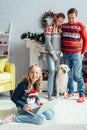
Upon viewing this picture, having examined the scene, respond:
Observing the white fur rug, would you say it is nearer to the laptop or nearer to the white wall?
the laptop

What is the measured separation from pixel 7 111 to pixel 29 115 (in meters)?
0.37

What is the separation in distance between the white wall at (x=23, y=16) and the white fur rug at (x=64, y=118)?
141cm

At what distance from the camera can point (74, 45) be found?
388 cm

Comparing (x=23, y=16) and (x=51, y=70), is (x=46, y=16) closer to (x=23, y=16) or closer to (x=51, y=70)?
(x=23, y=16)

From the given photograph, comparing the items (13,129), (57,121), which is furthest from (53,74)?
(13,129)

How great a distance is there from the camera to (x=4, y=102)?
12.6 feet

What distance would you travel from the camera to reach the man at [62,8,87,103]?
379cm

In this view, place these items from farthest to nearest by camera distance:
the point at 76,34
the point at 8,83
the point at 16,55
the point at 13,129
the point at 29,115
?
1. the point at 16,55
2. the point at 8,83
3. the point at 76,34
4. the point at 29,115
5. the point at 13,129

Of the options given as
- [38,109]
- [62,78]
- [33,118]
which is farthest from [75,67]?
[33,118]

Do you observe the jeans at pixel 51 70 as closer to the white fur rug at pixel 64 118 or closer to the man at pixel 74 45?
the man at pixel 74 45

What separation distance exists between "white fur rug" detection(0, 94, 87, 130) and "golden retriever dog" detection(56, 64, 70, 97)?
0.93 ft

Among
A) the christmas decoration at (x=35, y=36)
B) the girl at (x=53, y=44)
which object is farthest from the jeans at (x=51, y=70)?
the christmas decoration at (x=35, y=36)

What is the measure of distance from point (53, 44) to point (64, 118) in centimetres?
138

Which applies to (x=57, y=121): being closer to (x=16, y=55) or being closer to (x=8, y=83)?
(x=8, y=83)
